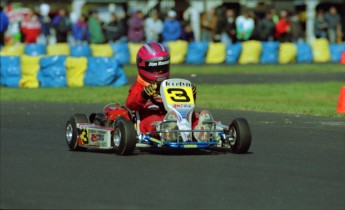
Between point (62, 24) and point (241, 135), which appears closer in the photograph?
point (241, 135)

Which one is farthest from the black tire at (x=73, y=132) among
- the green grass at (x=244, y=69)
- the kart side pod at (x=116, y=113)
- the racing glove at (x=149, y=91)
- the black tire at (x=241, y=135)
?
the green grass at (x=244, y=69)

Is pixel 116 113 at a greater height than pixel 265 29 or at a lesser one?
lesser

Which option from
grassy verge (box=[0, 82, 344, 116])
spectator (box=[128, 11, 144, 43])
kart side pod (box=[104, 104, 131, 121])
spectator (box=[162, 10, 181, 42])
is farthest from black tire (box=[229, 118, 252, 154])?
spectator (box=[128, 11, 144, 43])

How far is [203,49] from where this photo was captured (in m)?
32.3

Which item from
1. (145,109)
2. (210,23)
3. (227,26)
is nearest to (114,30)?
(210,23)

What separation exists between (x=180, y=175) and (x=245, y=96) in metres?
10.8

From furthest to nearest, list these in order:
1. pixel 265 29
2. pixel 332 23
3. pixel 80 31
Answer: pixel 332 23 < pixel 80 31 < pixel 265 29

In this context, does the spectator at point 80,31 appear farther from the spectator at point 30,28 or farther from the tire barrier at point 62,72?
the tire barrier at point 62,72

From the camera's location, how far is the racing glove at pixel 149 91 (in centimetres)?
1039

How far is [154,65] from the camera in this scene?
10930mm

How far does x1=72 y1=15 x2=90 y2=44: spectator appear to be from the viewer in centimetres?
3584

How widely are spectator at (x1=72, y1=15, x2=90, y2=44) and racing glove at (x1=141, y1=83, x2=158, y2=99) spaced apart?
83.7ft

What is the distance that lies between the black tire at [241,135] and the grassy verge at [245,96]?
205 inches

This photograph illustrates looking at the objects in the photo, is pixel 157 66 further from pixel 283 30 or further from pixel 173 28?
pixel 283 30
